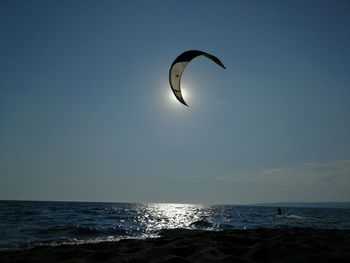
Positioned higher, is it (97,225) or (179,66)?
(179,66)

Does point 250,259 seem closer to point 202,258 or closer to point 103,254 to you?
point 202,258

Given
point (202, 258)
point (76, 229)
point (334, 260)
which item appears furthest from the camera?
point (76, 229)

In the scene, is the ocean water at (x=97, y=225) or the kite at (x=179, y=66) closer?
the kite at (x=179, y=66)

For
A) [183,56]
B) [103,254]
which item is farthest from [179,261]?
[183,56]

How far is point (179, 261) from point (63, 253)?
2340 millimetres

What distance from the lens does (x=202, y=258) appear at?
5316 mm

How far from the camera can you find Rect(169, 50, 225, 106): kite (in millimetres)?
9547

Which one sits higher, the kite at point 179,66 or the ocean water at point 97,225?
the kite at point 179,66

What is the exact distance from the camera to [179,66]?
10.3 metres

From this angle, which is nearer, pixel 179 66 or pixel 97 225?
pixel 179 66

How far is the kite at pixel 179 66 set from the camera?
955cm

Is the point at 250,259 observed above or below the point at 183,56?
below

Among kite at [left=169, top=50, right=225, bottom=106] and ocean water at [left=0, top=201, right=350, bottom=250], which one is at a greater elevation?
kite at [left=169, top=50, right=225, bottom=106]

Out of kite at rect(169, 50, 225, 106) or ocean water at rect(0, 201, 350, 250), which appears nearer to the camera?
kite at rect(169, 50, 225, 106)
